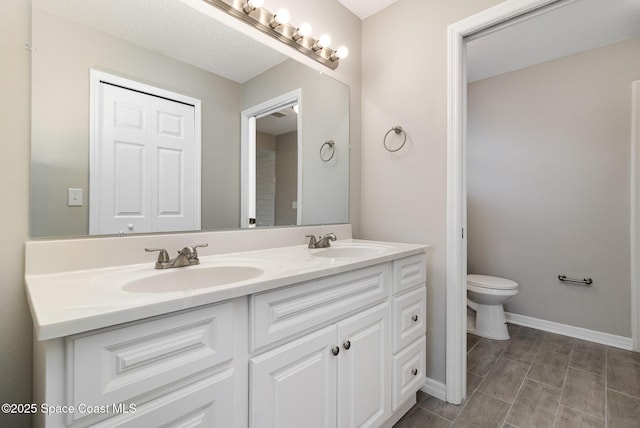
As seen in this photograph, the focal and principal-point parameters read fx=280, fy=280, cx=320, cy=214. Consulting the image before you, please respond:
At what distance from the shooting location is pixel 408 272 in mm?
1426

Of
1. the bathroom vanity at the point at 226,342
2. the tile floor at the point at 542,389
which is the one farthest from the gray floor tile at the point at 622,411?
the bathroom vanity at the point at 226,342

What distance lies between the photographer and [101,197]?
1002 mm

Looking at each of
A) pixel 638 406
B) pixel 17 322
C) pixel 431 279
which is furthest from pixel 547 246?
pixel 17 322

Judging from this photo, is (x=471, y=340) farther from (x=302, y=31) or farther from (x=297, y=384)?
(x=302, y=31)

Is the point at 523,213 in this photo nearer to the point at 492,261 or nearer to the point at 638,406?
the point at 492,261

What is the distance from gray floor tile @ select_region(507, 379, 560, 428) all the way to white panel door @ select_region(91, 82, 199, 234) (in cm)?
190

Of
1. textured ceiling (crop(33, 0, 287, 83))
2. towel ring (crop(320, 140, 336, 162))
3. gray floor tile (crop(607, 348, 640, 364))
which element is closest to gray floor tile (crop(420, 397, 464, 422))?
gray floor tile (crop(607, 348, 640, 364))

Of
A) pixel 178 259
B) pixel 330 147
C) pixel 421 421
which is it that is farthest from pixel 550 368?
pixel 178 259

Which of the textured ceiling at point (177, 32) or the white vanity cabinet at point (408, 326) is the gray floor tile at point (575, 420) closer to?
the white vanity cabinet at point (408, 326)

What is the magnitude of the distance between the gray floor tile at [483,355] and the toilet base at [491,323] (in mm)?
84

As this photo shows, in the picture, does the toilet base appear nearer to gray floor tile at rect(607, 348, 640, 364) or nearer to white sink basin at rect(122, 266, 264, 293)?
gray floor tile at rect(607, 348, 640, 364)

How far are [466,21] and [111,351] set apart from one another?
2.06m

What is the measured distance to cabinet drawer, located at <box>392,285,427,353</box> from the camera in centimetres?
134

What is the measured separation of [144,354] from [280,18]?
5.17 feet
